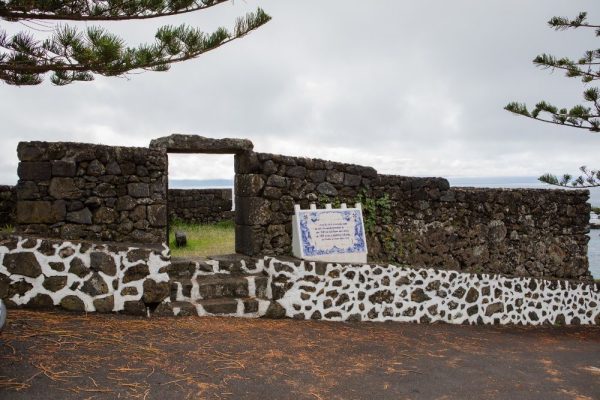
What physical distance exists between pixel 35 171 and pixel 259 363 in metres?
3.49

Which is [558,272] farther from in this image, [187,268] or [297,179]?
[187,268]

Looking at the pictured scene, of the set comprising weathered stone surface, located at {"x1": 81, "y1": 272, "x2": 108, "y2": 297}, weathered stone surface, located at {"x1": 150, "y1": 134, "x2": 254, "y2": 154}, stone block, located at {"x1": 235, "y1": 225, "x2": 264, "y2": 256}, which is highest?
weathered stone surface, located at {"x1": 150, "y1": 134, "x2": 254, "y2": 154}

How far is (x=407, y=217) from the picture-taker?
8477 mm

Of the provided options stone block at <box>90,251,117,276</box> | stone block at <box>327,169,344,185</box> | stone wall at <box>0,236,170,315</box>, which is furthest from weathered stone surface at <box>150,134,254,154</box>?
stone block at <box>90,251,117,276</box>

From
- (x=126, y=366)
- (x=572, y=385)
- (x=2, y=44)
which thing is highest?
(x=2, y=44)

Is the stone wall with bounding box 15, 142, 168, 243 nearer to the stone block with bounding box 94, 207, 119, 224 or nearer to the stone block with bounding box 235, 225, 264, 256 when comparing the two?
the stone block with bounding box 94, 207, 119, 224

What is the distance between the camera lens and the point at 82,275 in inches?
220

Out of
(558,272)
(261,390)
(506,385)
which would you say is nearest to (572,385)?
(506,385)

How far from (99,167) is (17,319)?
1.99 meters

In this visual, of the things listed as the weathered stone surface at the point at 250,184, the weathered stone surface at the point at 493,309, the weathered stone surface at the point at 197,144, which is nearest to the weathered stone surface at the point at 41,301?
the weathered stone surface at the point at 197,144

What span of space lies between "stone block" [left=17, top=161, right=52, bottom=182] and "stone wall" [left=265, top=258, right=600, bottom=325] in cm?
291

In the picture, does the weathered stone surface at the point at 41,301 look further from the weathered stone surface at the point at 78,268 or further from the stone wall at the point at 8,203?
the stone wall at the point at 8,203

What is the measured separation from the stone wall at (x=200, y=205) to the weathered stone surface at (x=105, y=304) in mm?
7286

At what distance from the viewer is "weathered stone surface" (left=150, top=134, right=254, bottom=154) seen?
21.7 ft
